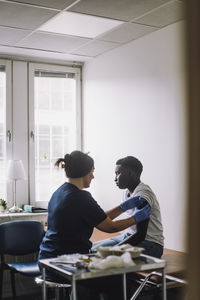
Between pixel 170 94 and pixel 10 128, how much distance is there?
216cm

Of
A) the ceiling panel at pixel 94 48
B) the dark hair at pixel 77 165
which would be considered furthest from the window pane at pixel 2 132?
the dark hair at pixel 77 165

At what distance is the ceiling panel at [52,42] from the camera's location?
14.3ft

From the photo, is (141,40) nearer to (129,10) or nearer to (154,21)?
(154,21)

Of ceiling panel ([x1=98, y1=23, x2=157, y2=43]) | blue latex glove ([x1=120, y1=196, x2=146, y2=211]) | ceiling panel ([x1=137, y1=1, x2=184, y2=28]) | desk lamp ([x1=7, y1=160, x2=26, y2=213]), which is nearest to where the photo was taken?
blue latex glove ([x1=120, y1=196, x2=146, y2=211])

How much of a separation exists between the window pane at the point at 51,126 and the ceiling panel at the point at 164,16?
1856mm

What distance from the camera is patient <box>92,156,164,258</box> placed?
2916 millimetres

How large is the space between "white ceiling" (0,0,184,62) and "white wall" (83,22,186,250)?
0.52 ft

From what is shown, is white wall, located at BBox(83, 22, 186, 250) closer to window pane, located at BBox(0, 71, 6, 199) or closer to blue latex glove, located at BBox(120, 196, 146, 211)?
blue latex glove, located at BBox(120, 196, 146, 211)

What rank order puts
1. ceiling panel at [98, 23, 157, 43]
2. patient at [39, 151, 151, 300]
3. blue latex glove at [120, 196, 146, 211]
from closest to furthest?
patient at [39, 151, 151, 300] → blue latex glove at [120, 196, 146, 211] → ceiling panel at [98, 23, 157, 43]

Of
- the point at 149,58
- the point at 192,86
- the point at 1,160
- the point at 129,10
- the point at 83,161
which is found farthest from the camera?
the point at 1,160

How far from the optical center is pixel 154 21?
3.86 metres

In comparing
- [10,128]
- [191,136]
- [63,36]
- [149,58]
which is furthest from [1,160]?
[191,136]

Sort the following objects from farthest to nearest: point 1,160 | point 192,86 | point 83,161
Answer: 1. point 1,160
2. point 83,161
3. point 192,86

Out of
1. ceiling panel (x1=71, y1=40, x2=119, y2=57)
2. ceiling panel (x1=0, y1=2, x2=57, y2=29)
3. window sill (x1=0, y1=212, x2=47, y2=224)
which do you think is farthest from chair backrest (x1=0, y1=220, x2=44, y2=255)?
ceiling panel (x1=71, y1=40, x2=119, y2=57)
